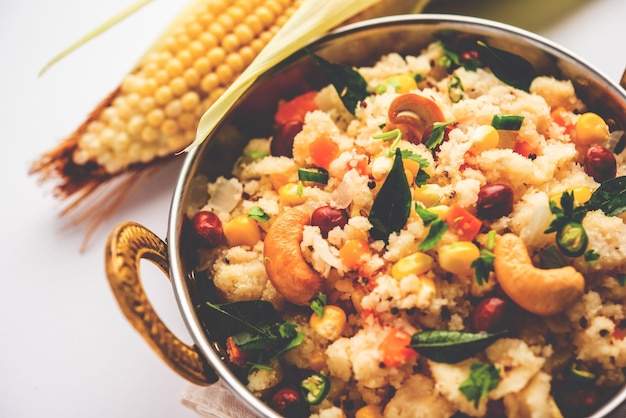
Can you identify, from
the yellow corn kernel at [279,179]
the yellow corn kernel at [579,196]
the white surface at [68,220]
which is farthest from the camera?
the white surface at [68,220]

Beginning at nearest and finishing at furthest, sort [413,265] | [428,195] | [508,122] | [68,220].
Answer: [413,265] < [428,195] < [508,122] < [68,220]

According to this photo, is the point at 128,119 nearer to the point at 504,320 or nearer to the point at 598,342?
the point at 504,320

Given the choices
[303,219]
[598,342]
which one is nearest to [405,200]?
[303,219]

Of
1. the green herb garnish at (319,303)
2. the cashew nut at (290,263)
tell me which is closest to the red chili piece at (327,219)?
the cashew nut at (290,263)

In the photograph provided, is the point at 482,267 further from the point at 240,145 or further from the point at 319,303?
the point at 240,145

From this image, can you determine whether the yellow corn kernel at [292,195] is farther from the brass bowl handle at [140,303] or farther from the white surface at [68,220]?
the white surface at [68,220]

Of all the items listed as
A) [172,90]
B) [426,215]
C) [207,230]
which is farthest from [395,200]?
[172,90]

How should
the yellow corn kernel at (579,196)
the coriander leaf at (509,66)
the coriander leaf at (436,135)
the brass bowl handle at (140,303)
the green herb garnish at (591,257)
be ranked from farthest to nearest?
1. the coriander leaf at (509,66)
2. the coriander leaf at (436,135)
3. the yellow corn kernel at (579,196)
4. the green herb garnish at (591,257)
5. the brass bowl handle at (140,303)
